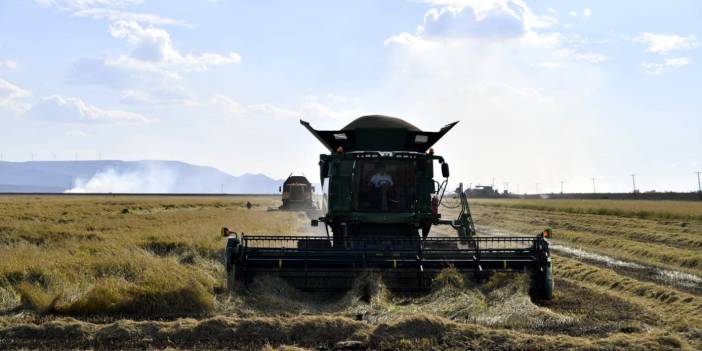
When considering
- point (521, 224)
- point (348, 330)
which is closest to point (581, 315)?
point (348, 330)

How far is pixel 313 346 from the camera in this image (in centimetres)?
908

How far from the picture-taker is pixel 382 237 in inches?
554

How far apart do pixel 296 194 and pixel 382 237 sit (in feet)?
145

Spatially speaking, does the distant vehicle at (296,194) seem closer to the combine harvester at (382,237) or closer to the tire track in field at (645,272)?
the tire track in field at (645,272)

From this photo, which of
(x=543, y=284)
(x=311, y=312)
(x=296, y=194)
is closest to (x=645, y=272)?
(x=543, y=284)

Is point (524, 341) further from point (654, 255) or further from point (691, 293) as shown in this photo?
point (654, 255)

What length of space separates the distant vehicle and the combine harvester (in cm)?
3946

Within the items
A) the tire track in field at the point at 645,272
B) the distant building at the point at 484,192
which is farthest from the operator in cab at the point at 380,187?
the distant building at the point at 484,192

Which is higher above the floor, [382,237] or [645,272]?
[382,237]

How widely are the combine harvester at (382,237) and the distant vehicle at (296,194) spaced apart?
39460 mm

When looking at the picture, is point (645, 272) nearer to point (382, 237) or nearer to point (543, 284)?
point (543, 284)

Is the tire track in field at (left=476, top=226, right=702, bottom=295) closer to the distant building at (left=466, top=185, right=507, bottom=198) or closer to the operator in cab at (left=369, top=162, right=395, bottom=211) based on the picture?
the operator in cab at (left=369, top=162, right=395, bottom=211)

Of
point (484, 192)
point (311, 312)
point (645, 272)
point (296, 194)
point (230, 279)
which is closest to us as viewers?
point (311, 312)

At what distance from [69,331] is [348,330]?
12.6 ft
